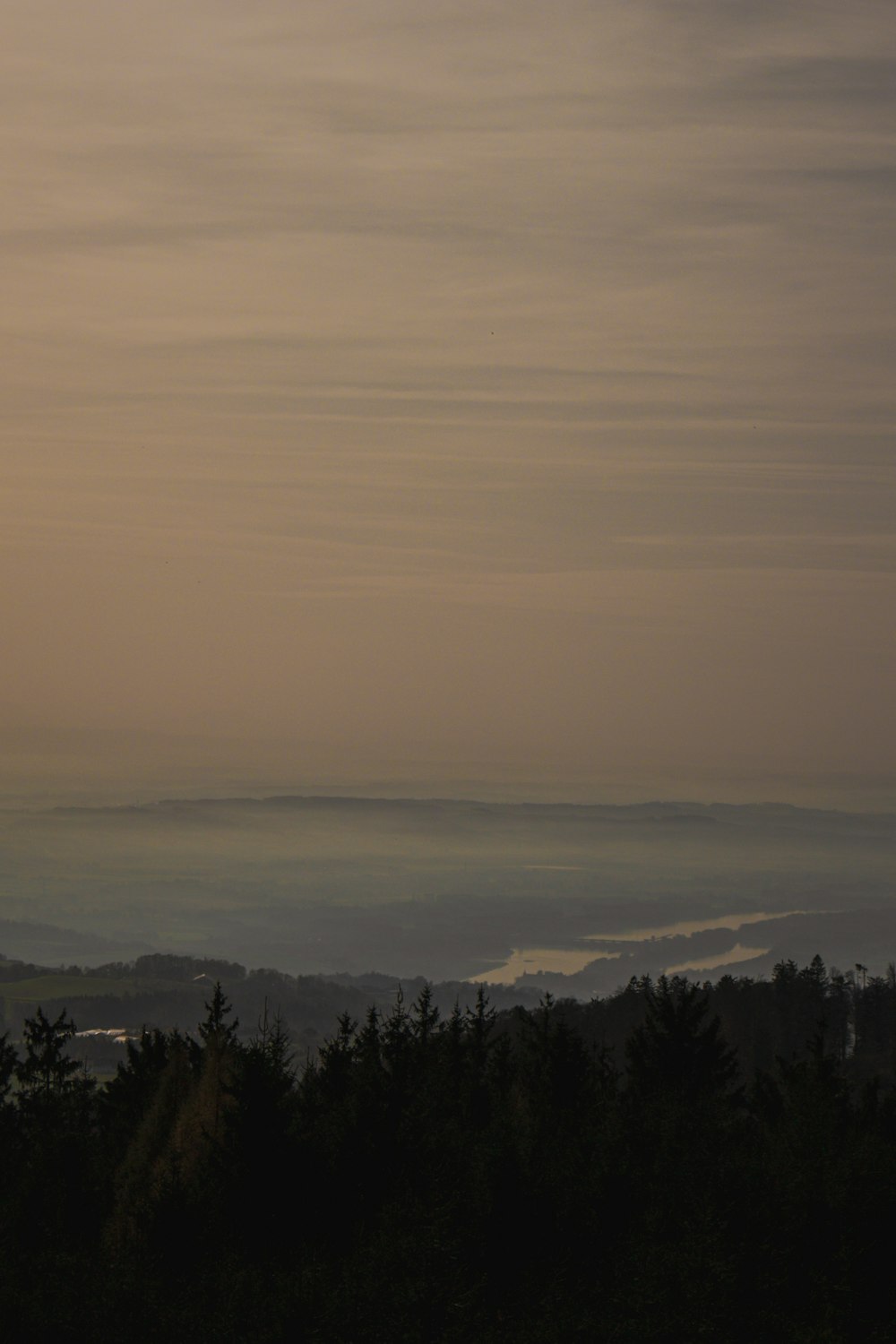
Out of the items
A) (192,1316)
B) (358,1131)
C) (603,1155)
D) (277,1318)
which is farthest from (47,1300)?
(603,1155)

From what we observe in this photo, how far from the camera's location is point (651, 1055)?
102 m

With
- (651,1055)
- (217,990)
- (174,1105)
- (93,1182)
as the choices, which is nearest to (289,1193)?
(174,1105)

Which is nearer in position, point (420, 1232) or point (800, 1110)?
point (420, 1232)

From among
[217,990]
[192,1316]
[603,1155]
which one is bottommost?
[192,1316]

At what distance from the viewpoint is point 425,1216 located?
170ft

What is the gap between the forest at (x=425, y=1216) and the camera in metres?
45.5

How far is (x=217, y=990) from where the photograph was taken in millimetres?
82312

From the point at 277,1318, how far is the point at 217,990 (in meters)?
38.9

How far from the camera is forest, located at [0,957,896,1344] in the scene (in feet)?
149

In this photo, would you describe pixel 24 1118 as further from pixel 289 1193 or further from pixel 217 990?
pixel 289 1193

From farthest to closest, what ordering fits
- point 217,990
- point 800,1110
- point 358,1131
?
1. point 217,990
2. point 800,1110
3. point 358,1131

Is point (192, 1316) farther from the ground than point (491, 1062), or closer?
closer

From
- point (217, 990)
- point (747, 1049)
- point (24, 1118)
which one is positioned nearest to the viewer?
point (217, 990)

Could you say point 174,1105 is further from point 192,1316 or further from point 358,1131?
point 192,1316
